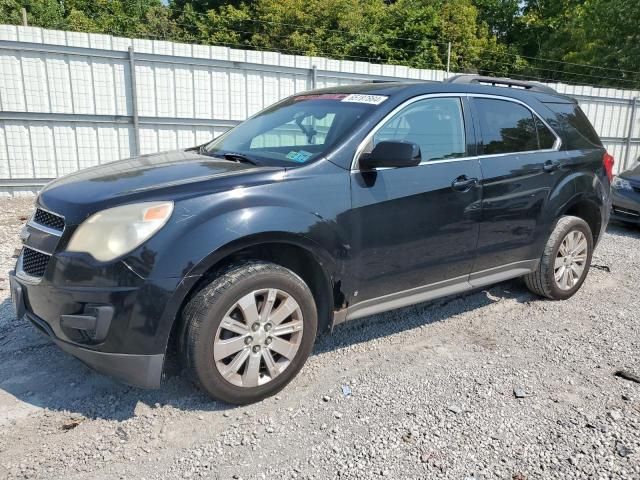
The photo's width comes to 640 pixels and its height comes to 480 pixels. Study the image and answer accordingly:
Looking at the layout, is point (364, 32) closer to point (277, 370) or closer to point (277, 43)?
point (277, 43)

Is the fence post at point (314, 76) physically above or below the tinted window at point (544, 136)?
above

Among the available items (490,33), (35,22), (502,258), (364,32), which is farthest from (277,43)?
(502,258)

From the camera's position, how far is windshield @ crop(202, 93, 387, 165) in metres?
3.29

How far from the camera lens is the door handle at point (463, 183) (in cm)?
361

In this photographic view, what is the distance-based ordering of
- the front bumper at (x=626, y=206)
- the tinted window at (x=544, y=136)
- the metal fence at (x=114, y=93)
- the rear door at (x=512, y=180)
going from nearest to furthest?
the rear door at (x=512, y=180)
the tinted window at (x=544, y=136)
the front bumper at (x=626, y=206)
the metal fence at (x=114, y=93)

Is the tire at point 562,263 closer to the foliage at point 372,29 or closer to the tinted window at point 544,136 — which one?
the tinted window at point 544,136

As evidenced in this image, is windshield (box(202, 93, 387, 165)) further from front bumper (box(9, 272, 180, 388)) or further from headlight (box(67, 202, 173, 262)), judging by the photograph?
front bumper (box(9, 272, 180, 388))

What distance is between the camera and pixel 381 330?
13.2ft

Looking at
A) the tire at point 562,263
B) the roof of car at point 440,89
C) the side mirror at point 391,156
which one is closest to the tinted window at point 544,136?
Answer: the roof of car at point 440,89

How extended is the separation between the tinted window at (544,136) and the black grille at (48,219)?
12.0 ft

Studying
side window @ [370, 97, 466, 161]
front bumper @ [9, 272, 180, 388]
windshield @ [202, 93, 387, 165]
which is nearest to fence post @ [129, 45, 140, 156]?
windshield @ [202, 93, 387, 165]

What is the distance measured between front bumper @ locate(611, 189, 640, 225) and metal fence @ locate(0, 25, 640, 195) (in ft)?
16.4

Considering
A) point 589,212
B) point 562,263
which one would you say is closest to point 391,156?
point 562,263

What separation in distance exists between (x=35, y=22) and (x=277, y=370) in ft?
78.9
